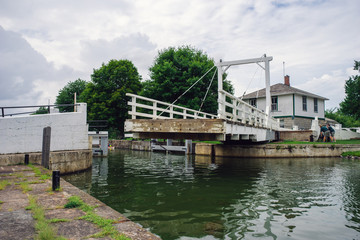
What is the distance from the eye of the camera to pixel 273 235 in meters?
4.40

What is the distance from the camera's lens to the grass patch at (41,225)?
9.80 feet

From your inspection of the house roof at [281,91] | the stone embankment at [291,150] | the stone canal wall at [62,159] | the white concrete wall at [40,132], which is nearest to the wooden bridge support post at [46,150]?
the stone canal wall at [62,159]

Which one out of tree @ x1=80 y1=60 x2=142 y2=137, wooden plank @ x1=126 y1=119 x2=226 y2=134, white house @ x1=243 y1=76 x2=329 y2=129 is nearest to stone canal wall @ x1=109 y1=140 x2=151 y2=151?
tree @ x1=80 y1=60 x2=142 y2=137

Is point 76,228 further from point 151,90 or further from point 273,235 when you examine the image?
point 151,90

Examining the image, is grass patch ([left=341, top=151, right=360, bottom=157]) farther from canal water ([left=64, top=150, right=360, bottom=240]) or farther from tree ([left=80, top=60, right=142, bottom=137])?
tree ([left=80, top=60, right=142, bottom=137])

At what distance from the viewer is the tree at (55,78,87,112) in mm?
57500

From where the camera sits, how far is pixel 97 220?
143 inches

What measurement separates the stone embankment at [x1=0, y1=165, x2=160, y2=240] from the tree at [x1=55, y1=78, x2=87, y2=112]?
54.8 metres

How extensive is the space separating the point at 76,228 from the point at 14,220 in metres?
1.05

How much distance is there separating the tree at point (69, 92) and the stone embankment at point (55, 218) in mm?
54771

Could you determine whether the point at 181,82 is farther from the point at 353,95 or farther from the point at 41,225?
the point at 41,225

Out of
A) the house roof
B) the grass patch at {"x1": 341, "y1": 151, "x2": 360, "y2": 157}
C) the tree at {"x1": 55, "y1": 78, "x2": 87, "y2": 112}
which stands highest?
the tree at {"x1": 55, "y1": 78, "x2": 87, "y2": 112}

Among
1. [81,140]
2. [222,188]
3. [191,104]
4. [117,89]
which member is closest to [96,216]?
[222,188]

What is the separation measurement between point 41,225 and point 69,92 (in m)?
60.7
